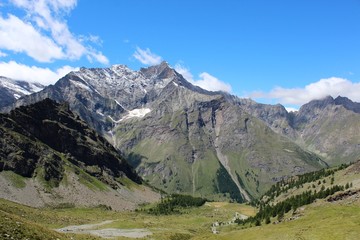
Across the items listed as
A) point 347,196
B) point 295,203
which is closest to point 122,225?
point 295,203

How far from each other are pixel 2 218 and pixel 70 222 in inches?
5412

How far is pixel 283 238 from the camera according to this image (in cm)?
8269

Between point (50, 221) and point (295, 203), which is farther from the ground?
point (295, 203)

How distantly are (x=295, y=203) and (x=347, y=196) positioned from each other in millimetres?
35186

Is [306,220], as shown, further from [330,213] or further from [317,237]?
[317,237]

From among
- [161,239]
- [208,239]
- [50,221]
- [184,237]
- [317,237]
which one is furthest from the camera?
[50,221]

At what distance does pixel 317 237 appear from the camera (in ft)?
252

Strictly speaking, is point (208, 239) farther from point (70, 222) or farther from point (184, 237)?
point (70, 222)

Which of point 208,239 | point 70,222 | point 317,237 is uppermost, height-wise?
point 317,237

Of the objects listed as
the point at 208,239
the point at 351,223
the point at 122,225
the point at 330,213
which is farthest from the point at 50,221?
the point at 351,223

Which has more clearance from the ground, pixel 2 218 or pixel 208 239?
pixel 2 218

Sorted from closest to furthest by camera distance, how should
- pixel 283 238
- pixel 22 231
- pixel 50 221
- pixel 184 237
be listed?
pixel 22 231 < pixel 283 238 < pixel 184 237 < pixel 50 221

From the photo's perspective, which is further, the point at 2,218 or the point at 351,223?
the point at 351,223

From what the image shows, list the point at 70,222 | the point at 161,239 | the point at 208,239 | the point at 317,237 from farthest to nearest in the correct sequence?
the point at 70,222, the point at 161,239, the point at 208,239, the point at 317,237
